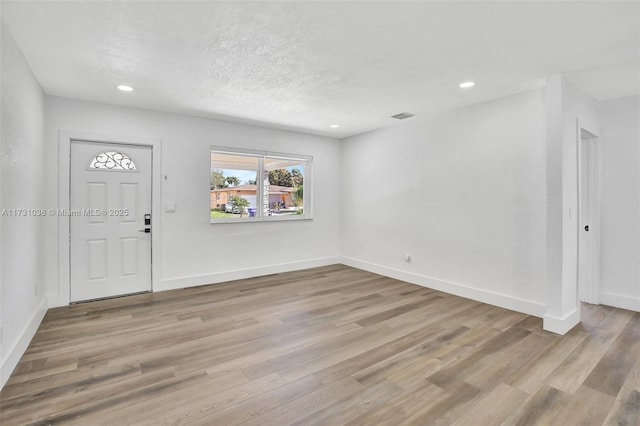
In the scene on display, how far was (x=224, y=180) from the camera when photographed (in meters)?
4.97

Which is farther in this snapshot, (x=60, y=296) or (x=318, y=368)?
(x=60, y=296)

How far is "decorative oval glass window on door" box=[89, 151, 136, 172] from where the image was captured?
156 inches

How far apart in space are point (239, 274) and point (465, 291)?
134 inches

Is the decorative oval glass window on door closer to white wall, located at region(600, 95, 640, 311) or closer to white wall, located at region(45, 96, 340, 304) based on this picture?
white wall, located at region(45, 96, 340, 304)

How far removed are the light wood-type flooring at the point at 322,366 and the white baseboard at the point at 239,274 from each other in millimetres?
602

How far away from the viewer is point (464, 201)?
162 inches

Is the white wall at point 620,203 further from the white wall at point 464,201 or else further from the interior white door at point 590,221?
the white wall at point 464,201

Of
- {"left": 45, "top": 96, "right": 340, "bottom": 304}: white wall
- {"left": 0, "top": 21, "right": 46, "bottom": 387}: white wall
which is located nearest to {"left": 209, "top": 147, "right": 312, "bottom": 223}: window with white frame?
{"left": 45, "top": 96, "right": 340, "bottom": 304}: white wall

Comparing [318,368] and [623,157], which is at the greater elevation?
[623,157]

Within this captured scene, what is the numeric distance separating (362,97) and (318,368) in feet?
9.76

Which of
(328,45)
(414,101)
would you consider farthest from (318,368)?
(414,101)

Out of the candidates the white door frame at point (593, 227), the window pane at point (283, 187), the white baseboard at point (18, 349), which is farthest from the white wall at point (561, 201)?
the white baseboard at point (18, 349)

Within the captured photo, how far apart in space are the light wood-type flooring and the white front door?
1.27 feet

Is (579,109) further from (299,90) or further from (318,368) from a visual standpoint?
(318,368)
